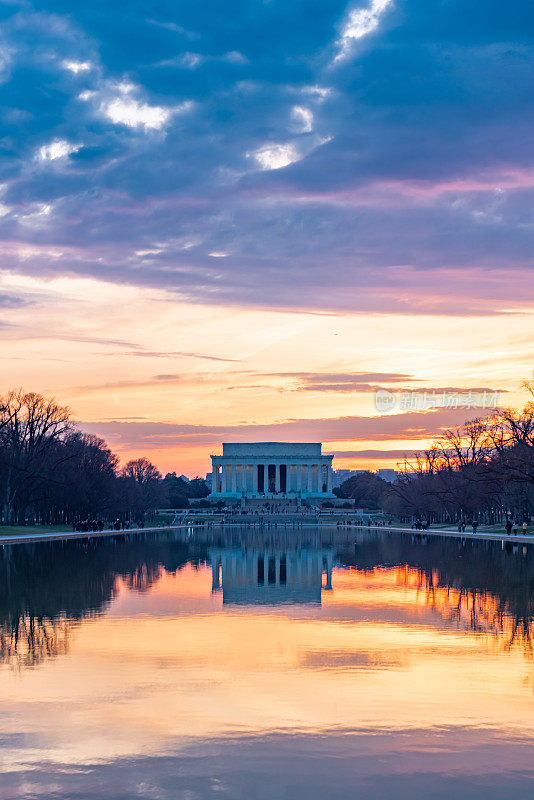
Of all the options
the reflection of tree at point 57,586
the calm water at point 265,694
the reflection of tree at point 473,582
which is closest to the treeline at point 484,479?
the reflection of tree at point 473,582

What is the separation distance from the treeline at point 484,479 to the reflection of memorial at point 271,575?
2543cm

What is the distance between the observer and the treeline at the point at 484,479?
267 ft

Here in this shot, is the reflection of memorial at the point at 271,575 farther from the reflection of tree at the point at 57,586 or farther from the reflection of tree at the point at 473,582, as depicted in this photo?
the reflection of tree at the point at 57,586

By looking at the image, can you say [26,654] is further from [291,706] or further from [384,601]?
[384,601]

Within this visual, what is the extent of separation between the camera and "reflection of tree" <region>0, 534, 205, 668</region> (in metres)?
19.7

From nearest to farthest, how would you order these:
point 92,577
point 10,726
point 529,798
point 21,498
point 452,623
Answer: point 529,798, point 10,726, point 452,623, point 92,577, point 21,498

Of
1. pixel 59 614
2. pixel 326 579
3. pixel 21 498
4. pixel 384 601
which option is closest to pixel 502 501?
pixel 21 498

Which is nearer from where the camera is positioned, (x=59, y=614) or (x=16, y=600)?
(x=59, y=614)

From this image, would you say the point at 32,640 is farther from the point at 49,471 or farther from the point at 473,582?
the point at 49,471

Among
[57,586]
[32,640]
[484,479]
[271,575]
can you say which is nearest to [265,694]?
[32,640]

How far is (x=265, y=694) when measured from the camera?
47.6 feet

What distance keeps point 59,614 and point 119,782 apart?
1496 cm

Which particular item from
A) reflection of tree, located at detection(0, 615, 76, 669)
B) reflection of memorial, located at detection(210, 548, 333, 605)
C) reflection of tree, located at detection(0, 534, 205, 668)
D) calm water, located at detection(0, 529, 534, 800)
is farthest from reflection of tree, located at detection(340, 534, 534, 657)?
reflection of tree, located at detection(0, 534, 205, 668)

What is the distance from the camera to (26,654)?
59.8 ft
